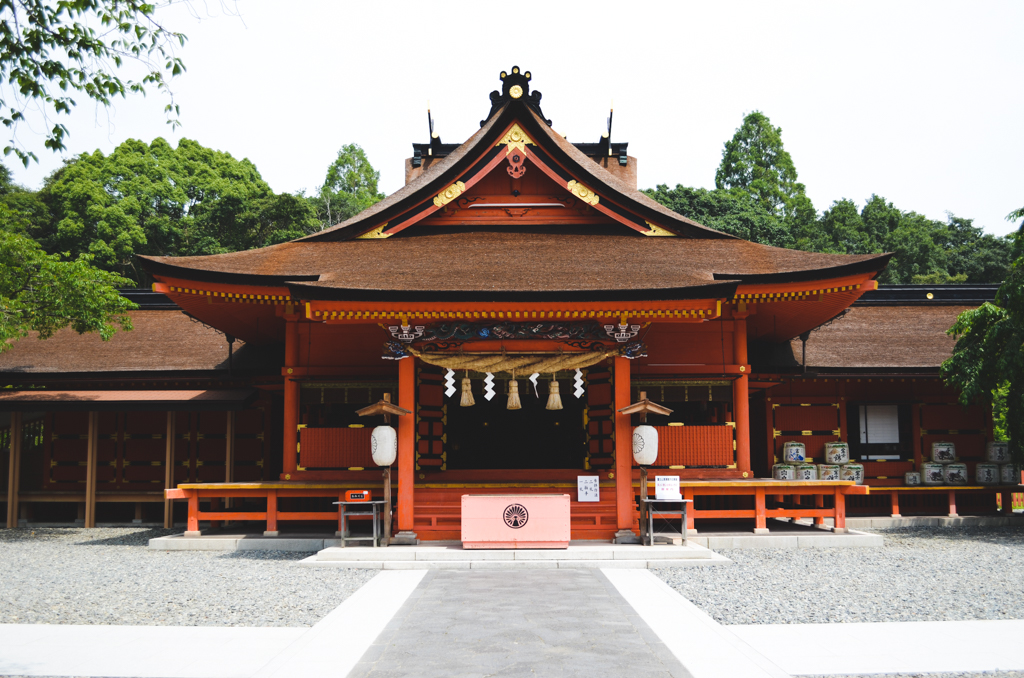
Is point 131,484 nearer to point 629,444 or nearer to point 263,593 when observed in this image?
point 263,593

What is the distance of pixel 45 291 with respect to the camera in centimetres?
1582

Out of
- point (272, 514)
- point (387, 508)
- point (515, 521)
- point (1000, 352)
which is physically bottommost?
point (272, 514)

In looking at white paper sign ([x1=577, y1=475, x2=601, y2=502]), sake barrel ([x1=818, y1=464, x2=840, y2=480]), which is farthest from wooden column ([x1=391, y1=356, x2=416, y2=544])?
sake barrel ([x1=818, y1=464, x2=840, y2=480])

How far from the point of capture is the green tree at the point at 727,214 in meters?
43.9

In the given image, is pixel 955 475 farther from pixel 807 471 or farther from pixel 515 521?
pixel 515 521

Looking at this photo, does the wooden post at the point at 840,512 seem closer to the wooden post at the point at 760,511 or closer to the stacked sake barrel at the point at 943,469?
the wooden post at the point at 760,511

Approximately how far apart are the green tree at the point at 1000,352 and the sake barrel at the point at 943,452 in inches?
79.2

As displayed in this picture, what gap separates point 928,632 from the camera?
769cm

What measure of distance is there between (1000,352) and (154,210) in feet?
146

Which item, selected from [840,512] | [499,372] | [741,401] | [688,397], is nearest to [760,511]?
[840,512]

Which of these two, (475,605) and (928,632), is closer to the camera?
(928,632)

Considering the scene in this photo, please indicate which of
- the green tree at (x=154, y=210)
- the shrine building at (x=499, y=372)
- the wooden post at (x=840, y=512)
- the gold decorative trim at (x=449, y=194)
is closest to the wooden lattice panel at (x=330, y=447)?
the shrine building at (x=499, y=372)

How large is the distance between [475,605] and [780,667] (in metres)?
3.53

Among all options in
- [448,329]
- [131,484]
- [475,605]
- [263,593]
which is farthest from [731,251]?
[131,484]
